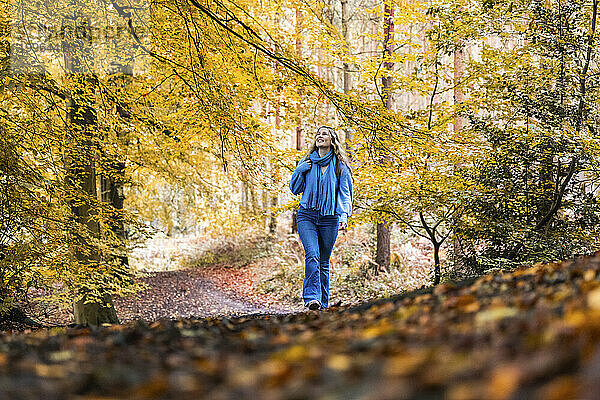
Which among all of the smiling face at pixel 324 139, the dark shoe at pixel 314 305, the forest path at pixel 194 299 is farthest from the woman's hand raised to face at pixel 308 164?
the forest path at pixel 194 299

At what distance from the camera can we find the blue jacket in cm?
518

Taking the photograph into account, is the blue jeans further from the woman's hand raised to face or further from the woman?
the woman's hand raised to face

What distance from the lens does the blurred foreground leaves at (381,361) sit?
3.81 ft

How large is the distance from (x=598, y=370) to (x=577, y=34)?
7.23 m

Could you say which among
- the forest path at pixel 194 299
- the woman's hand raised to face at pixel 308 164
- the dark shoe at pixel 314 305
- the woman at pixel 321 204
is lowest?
the forest path at pixel 194 299

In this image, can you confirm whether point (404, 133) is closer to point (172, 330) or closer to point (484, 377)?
point (172, 330)

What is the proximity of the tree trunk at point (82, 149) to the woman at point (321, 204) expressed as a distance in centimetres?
268

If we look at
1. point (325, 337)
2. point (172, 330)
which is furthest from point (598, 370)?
point (172, 330)

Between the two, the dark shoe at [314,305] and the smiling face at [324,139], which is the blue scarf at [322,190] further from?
the dark shoe at [314,305]

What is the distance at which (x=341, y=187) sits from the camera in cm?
523

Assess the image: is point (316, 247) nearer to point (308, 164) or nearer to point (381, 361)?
point (308, 164)

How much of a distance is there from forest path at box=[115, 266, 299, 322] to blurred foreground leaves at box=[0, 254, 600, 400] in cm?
771

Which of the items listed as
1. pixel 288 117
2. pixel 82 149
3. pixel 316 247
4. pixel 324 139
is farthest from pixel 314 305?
pixel 288 117

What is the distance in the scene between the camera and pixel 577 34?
679 centimetres
